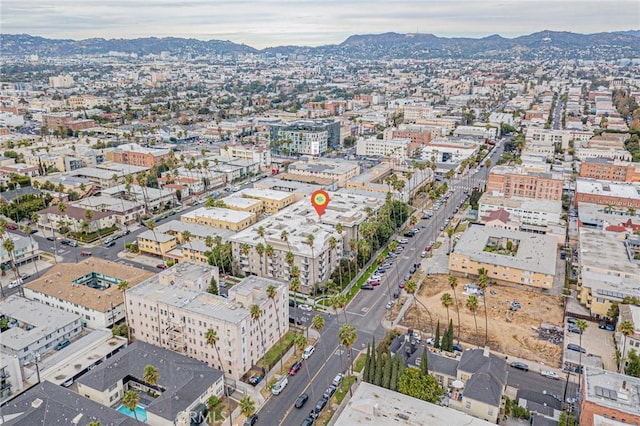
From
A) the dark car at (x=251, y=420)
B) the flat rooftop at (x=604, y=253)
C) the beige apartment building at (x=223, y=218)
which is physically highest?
the beige apartment building at (x=223, y=218)

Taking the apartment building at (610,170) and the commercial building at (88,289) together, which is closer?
the commercial building at (88,289)

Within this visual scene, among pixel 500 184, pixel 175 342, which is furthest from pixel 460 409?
pixel 500 184

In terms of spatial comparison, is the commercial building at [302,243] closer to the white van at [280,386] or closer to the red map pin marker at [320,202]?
the red map pin marker at [320,202]

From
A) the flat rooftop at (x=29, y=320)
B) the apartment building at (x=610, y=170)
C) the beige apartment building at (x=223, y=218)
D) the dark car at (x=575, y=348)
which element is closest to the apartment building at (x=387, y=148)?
the apartment building at (x=610, y=170)

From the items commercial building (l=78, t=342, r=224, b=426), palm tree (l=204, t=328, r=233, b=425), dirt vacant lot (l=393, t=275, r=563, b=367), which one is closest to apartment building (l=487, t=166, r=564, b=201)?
dirt vacant lot (l=393, t=275, r=563, b=367)

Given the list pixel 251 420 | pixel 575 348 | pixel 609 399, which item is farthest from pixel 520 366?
pixel 251 420

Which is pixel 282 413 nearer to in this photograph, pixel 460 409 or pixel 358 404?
pixel 358 404

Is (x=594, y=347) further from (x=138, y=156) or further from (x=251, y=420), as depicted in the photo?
(x=138, y=156)

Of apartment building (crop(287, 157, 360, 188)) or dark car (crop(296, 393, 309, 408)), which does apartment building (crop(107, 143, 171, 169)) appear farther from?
dark car (crop(296, 393, 309, 408))
